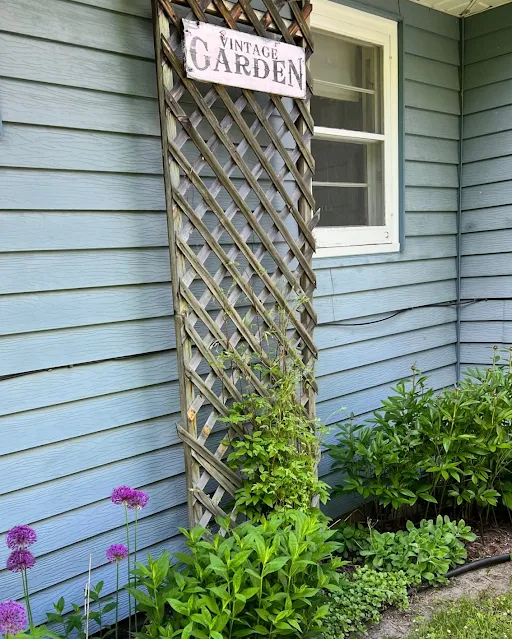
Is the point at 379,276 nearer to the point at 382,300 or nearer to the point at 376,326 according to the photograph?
the point at 382,300

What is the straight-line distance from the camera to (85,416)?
2023mm

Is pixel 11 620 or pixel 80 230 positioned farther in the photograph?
pixel 80 230

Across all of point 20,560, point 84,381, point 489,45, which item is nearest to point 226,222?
point 84,381

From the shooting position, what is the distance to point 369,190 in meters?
3.17

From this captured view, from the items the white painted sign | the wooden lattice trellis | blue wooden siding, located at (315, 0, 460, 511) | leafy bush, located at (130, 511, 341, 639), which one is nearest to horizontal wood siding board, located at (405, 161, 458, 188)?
blue wooden siding, located at (315, 0, 460, 511)

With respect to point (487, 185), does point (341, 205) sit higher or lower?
lower

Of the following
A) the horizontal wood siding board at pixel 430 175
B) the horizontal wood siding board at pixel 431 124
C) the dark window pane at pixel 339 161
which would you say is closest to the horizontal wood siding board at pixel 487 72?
the horizontal wood siding board at pixel 431 124

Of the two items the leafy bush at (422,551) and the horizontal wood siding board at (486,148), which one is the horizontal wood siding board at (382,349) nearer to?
the leafy bush at (422,551)

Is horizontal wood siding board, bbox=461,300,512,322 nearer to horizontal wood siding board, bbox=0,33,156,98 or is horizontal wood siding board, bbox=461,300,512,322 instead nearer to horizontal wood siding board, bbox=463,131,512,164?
horizontal wood siding board, bbox=463,131,512,164

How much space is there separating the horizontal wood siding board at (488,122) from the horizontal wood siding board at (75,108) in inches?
90.0

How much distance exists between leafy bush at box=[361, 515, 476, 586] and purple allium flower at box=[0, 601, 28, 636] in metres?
1.50

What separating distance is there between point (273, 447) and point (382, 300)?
1.41 metres

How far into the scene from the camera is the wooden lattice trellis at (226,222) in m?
2.02

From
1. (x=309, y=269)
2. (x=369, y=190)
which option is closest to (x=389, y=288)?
(x=369, y=190)
